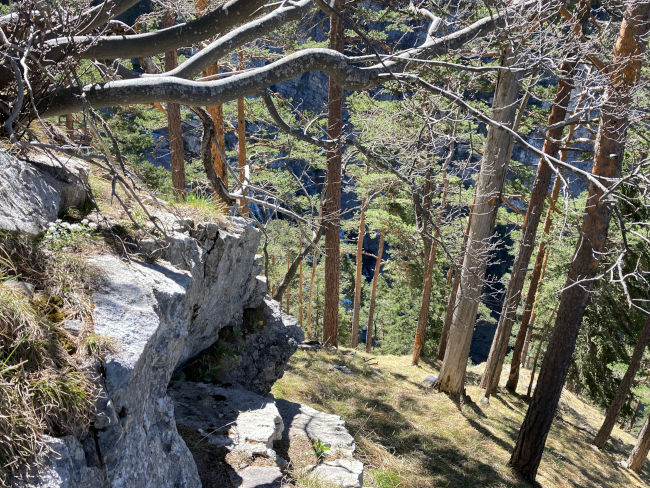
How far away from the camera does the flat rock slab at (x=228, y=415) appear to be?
3529mm

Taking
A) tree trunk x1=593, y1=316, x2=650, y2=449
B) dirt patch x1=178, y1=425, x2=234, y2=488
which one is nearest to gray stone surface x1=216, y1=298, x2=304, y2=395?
dirt patch x1=178, y1=425, x2=234, y2=488

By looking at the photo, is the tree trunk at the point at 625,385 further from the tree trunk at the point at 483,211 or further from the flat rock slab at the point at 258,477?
the flat rock slab at the point at 258,477

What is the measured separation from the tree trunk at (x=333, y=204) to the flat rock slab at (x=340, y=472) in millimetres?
5231

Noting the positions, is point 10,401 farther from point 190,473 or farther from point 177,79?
point 177,79

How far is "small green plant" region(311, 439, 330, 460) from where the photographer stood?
3979 millimetres

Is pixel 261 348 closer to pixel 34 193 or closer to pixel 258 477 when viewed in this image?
pixel 258 477

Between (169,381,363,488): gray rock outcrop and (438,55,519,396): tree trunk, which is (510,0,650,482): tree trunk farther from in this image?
(169,381,363,488): gray rock outcrop

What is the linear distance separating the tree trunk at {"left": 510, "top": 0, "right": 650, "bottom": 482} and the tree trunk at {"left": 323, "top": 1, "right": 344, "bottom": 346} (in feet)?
14.2

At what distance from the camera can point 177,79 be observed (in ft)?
10.2

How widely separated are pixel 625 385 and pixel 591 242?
25.1 ft

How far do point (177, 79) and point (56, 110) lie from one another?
2.99ft

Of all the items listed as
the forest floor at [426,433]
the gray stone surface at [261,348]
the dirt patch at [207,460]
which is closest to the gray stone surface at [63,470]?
the dirt patch at [207,460]

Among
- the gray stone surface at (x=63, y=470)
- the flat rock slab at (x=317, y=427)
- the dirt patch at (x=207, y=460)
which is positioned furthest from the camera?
the flat rock slab at (x=317, y=427)

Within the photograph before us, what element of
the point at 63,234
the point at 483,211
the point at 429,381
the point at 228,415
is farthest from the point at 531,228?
the point at 63,234
